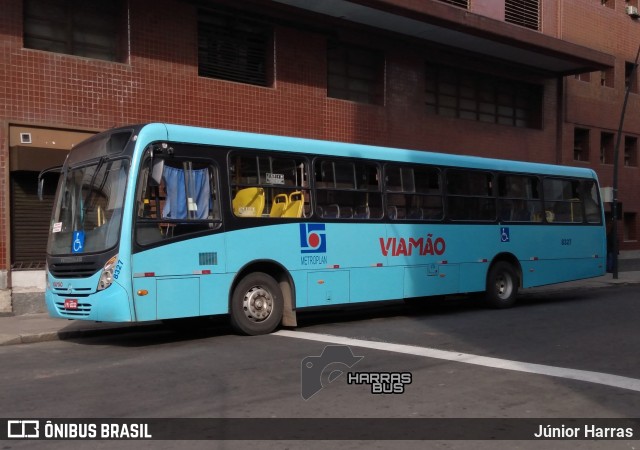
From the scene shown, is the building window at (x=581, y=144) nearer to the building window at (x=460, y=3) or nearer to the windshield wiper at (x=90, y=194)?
the building window at (x=460, y=3)

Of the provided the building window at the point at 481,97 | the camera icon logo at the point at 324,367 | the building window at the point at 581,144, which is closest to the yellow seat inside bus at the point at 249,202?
the camera icon logo at the point at 324,367

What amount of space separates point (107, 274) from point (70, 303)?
929mm

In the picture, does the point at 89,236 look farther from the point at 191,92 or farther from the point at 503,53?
the point at 503,53

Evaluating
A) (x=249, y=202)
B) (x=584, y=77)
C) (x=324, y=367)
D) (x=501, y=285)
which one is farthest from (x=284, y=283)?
(x=584, y=77)

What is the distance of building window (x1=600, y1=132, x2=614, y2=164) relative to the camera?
29.2 m

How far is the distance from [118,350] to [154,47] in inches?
337

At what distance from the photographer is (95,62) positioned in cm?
1500

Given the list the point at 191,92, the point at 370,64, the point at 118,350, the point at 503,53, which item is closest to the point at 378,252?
the point at 118,350

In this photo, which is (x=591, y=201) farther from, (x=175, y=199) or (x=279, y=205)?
(x=175, y=199)

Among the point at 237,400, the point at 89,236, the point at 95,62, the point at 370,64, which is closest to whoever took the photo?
the point at 237,400

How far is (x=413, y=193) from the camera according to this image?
524 inches

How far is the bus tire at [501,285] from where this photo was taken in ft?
48.4

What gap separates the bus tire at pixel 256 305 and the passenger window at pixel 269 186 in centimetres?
108

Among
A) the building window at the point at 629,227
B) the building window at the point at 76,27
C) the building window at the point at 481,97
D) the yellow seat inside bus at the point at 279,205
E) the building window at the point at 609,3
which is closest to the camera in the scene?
the yellow seat inside bus at the point at 279,205
